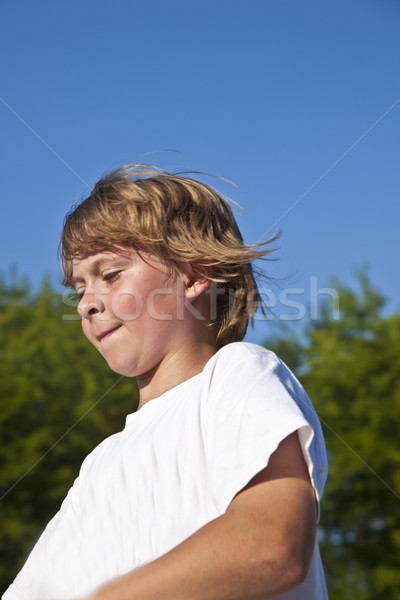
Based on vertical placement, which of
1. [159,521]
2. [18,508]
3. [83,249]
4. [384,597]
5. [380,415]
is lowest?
[384,597]

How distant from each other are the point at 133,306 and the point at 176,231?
29 centimetres

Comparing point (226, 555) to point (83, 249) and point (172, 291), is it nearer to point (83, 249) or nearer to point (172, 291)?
point (172, 291)

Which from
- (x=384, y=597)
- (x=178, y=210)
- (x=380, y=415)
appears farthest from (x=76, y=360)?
(x=178, y=210)

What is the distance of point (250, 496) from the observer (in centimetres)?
93

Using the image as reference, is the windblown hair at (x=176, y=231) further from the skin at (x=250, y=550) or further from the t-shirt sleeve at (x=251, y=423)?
the skin at (x=250, y=550)

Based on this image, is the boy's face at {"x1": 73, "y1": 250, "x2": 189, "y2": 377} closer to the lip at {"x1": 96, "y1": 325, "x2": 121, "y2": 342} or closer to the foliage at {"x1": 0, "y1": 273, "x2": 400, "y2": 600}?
the lip at {"x1": 96, "y1": 325, "x2": 121, "y2": 342}

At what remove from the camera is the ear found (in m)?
1.62

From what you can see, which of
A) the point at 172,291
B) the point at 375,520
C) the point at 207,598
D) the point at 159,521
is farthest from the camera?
the point at 375,520

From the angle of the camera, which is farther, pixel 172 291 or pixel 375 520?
pixel 375 520

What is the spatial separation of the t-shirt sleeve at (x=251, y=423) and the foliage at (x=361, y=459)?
30.5 ft

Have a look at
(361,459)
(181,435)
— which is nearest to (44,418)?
(361,459)

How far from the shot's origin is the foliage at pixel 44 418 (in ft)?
28.9

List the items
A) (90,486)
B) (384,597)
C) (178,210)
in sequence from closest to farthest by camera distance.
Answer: (90,486) < (178,210) < (384,597)

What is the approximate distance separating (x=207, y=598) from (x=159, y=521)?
0.87 feet
